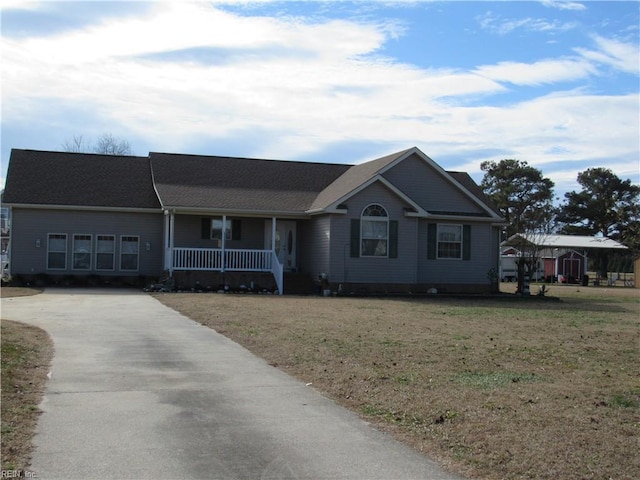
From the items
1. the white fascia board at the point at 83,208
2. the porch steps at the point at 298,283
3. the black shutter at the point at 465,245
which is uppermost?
the white fascia board at the point at 83,208

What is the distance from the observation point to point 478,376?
934 centimetres

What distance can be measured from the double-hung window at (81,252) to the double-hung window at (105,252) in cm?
36

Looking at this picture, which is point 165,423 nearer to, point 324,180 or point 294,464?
point 294,464

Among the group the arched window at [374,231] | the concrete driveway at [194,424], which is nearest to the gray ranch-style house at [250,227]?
the arched window at [374,231]

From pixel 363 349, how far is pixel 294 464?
19.7 feet

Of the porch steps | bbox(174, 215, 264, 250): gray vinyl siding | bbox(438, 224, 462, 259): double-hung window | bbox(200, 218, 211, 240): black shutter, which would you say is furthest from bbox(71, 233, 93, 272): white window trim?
bbox(438, 224, 462, 259): double-hung window

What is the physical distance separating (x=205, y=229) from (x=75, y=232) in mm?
5270

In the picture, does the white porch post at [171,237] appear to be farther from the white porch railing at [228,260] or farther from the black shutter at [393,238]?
the black shutter at [393,238]

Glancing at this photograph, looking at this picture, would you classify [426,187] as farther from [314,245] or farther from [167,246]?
[167,246]

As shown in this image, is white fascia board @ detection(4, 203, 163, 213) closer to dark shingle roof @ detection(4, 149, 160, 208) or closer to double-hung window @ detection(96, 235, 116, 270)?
dark shingle roof @ detection(4, 149, 160, 208)

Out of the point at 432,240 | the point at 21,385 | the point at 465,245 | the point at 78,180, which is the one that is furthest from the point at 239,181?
the point at 21,385

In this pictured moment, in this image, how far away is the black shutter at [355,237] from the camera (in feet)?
86.1

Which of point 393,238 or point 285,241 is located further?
point 285,241

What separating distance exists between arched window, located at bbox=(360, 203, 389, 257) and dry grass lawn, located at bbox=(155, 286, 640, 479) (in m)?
7.51
